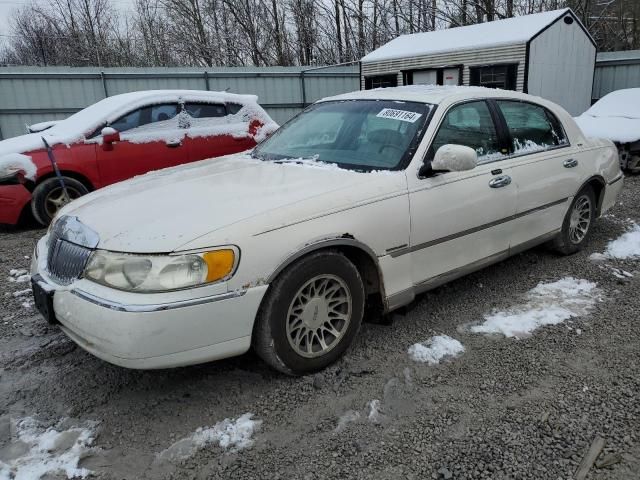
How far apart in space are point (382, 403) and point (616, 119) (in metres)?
9.13

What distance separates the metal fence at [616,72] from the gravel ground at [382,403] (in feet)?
40.0

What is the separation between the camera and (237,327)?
257 centimetres

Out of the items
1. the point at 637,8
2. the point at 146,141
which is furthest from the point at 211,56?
the point at 146,141

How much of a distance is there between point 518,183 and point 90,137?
199 inches

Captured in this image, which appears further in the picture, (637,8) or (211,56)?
(211,56)

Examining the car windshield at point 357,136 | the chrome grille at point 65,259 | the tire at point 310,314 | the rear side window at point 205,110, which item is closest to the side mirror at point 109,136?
the rear side window at point 205,110

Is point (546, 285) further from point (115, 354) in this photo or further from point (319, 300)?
point (115, 354)

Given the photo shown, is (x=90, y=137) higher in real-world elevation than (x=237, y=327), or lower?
higher

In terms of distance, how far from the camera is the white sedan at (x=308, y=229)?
→ 2.45 m

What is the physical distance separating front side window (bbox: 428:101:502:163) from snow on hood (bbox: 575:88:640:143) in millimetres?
6013

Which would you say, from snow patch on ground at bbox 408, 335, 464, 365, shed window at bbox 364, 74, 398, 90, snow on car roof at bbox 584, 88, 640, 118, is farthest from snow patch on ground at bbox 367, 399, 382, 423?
shed window at bbox 364, 74, 398, 90

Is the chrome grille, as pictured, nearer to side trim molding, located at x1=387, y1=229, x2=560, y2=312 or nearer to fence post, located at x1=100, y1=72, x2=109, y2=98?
side trim molding, located at x1=387, y1=229, x2=560, y2=312

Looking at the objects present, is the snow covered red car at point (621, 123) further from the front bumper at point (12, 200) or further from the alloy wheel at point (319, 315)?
the front bumper at point (12, 200)

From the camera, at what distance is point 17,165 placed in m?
6.02
